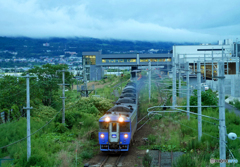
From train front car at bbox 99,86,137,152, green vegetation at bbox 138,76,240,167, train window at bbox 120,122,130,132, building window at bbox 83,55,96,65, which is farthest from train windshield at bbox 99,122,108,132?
building window at bbox 83,55,96,65

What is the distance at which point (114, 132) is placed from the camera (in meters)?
15.6

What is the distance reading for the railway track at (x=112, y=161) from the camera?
14.4 meters

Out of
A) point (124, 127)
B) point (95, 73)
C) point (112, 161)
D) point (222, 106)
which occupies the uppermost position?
point (95, 73)

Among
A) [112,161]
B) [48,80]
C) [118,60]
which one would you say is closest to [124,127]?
[112,161]

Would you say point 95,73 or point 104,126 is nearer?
point 104,126

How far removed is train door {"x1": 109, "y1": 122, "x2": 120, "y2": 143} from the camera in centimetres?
1553

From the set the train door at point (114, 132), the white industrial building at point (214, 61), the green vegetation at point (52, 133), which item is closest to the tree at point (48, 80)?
the green vegetation at point (52, 133)

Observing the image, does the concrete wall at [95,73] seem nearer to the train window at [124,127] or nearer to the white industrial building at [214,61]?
the white industrial building at [214,61]

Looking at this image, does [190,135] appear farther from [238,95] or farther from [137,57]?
[137,57]

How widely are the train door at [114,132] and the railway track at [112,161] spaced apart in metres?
1.07

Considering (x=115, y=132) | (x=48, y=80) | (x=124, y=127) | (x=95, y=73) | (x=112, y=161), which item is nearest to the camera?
(x=112, y=161)

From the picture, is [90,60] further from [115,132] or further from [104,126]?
[115,132]

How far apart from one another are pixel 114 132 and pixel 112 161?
1663 mm

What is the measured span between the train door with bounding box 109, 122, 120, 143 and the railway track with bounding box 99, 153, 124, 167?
1075 mm
